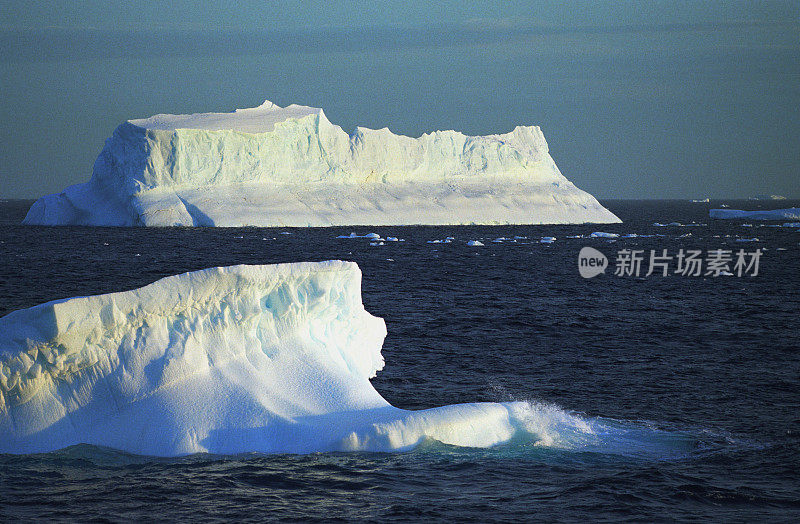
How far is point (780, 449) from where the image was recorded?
30.9ft

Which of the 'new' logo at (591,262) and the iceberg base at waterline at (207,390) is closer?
the iceberg base at waterline at (207,390)

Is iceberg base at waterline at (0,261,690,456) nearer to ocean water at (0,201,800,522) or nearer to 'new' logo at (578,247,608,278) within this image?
ocean water at (0,201,800,522)

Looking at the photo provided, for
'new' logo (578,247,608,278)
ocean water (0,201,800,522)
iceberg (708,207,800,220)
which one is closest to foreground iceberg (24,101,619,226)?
iceberg (708,207,800,220)

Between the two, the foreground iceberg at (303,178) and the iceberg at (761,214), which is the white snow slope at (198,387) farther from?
the iceberg at (761,214)

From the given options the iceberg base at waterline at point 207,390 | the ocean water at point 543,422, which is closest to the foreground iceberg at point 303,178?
the ocean water at point 543,422

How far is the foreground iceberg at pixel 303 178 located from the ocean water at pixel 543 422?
26191mm

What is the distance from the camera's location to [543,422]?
10.1 meters

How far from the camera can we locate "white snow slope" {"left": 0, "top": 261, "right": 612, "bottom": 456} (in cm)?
868

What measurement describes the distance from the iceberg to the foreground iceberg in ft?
67.3

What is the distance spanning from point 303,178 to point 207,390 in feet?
165

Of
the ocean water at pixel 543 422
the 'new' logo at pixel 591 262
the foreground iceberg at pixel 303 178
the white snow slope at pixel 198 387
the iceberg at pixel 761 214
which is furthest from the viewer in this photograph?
the iceberg at pixel 761 214

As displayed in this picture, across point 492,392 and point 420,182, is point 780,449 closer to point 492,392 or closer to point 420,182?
point 492,392

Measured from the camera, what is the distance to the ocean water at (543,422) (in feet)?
24.8

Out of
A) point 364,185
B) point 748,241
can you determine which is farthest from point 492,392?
point 364,185
